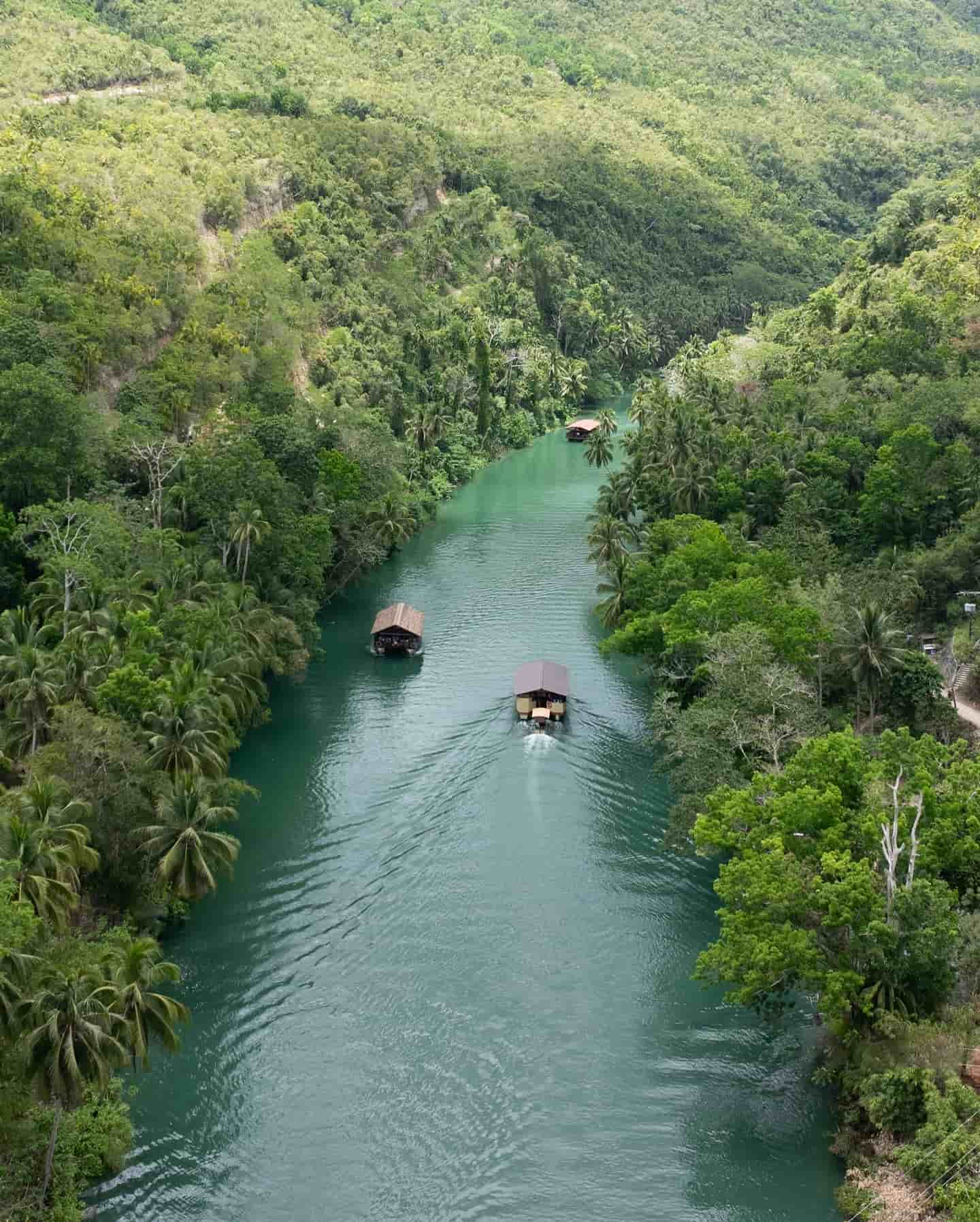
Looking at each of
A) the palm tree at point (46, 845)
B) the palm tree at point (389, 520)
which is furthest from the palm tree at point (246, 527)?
the palm tree at point (46, 845)

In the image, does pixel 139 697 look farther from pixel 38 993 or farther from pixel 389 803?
pixel 38 993

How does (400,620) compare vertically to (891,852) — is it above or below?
below

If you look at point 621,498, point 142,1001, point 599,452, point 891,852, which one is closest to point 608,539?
point 621,498

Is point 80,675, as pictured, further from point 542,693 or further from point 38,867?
point 542,693

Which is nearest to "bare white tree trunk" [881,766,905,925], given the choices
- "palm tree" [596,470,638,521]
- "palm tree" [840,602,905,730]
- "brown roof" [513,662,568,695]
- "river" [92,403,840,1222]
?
"river" [92,403,840,1222]

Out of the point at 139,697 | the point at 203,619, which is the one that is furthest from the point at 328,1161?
the point at 203,619
